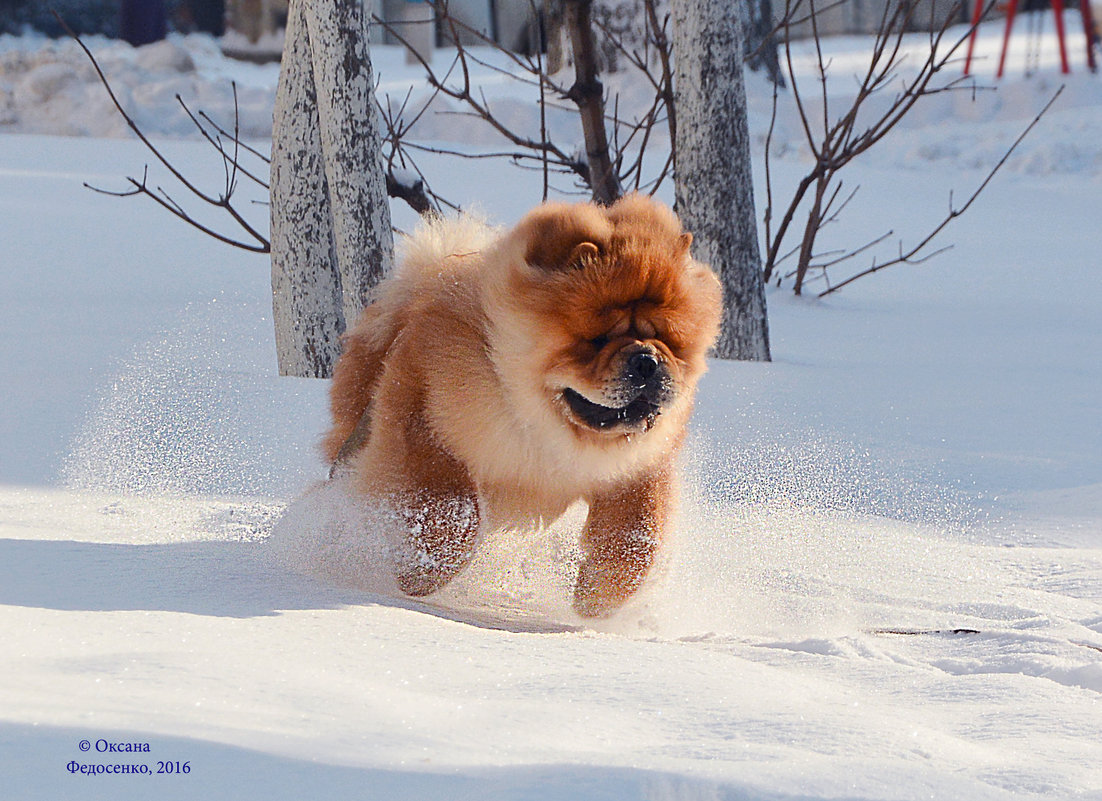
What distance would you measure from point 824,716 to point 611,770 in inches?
21.2

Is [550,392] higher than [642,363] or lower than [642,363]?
lower

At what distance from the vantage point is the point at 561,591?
11.6 ft

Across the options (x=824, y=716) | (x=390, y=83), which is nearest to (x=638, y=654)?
(x=824, y=716)

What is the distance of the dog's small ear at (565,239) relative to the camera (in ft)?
9.58

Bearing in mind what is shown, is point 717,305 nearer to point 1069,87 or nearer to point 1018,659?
point 1018,659

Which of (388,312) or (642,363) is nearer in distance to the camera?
(642,363)

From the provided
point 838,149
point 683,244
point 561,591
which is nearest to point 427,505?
point 561,591

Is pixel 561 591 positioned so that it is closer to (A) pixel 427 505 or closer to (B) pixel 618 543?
(B) pixel 618 543

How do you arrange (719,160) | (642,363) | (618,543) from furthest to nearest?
1. (719,160)
2. (618,543)
3. (642,363)

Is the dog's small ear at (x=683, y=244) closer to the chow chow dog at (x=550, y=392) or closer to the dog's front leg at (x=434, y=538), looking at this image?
the chow chow dog at (x=550, y=392)

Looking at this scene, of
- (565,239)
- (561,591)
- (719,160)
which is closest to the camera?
(565,239)

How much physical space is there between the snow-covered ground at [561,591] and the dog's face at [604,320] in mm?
559

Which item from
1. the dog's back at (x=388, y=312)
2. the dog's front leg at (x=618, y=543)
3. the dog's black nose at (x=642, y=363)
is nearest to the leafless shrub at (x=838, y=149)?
the dog's back at (x=388, y=312)

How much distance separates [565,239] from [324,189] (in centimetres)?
304
